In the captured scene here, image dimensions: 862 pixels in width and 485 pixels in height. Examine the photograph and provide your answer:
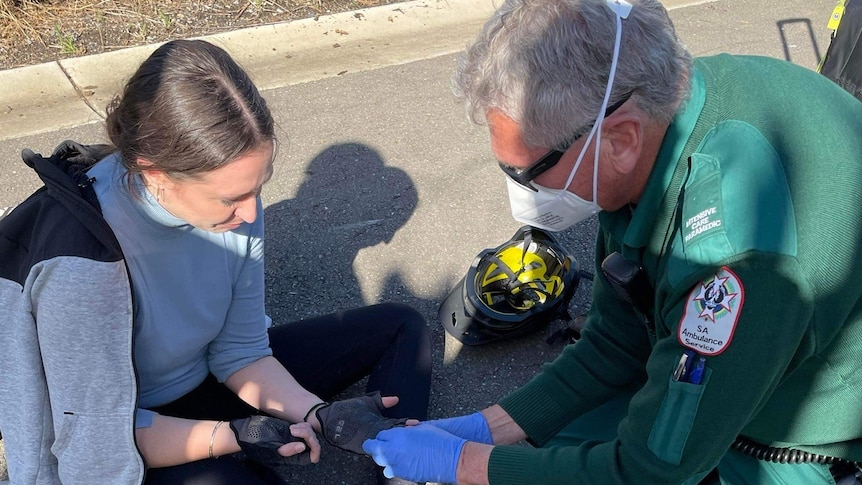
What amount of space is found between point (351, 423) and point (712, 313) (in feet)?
3.83

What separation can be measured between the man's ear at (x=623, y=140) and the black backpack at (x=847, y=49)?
7.84 feet

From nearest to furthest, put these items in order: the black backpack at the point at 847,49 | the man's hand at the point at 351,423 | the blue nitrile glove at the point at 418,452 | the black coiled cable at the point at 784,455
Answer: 1. the black coiled cable at the point at 784,455
2. the blue nitrile glove at the point at 418,452
3. the man's hand at the point at 351,423
4. the black backpack at the point at 847,49

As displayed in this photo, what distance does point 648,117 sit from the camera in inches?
61.7

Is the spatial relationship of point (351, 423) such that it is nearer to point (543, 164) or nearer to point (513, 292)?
point (513, 292)

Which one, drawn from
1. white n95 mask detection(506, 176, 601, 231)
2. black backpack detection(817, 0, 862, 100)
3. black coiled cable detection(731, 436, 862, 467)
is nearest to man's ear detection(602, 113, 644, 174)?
white n95 mask detection(506, 176, 601, 231)

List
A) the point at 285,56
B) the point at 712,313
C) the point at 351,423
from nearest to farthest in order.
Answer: the point at 712,313 < the point at 351,423 < the point at 285,56

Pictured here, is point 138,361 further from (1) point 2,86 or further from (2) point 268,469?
(1) point 2,86

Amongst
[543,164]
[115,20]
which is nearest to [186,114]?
[543,164]

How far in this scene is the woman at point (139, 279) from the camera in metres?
1.79

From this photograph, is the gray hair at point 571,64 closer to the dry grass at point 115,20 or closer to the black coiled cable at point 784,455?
the black coiled cable at point 784,455

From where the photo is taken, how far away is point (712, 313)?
1452 mm

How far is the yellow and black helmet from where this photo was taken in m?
2.91

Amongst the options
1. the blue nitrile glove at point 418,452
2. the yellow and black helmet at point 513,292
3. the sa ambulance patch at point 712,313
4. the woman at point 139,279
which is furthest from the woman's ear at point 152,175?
the yellow and black helmet at point 513,292

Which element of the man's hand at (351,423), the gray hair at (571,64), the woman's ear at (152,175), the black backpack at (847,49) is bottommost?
the man's hand at (351,423)
